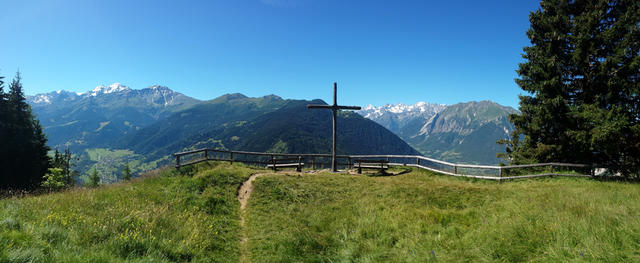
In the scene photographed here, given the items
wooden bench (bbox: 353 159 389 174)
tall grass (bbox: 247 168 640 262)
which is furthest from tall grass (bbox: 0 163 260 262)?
wooden bench (bbox: 353 159 389 174)

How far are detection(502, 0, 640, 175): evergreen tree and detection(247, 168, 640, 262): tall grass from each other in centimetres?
637

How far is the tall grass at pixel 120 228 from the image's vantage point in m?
3.97

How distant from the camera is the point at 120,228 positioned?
555 cm

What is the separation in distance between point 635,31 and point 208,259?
2079cm

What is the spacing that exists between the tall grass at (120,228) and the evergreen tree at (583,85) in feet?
55.2

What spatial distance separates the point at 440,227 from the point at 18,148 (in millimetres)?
38714

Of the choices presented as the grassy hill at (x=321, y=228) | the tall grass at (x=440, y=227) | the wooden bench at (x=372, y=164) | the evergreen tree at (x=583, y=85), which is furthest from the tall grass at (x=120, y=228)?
the evergreen tree at (x=583, y=85)

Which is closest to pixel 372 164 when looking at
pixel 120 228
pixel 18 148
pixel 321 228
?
pixel 321 228

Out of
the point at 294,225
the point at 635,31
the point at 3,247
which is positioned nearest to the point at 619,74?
the point at 635,31

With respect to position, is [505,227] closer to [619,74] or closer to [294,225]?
[294,225]

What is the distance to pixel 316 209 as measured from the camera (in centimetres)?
896

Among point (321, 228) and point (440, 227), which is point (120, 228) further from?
point (440, 227)

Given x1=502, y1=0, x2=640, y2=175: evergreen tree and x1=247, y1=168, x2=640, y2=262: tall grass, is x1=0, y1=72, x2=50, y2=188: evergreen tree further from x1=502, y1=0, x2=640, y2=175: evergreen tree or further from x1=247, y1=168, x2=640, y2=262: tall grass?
x1=502, y1=0, x2=640, y2=175: evergreen tree

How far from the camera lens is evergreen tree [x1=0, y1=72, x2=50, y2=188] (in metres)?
24.4
